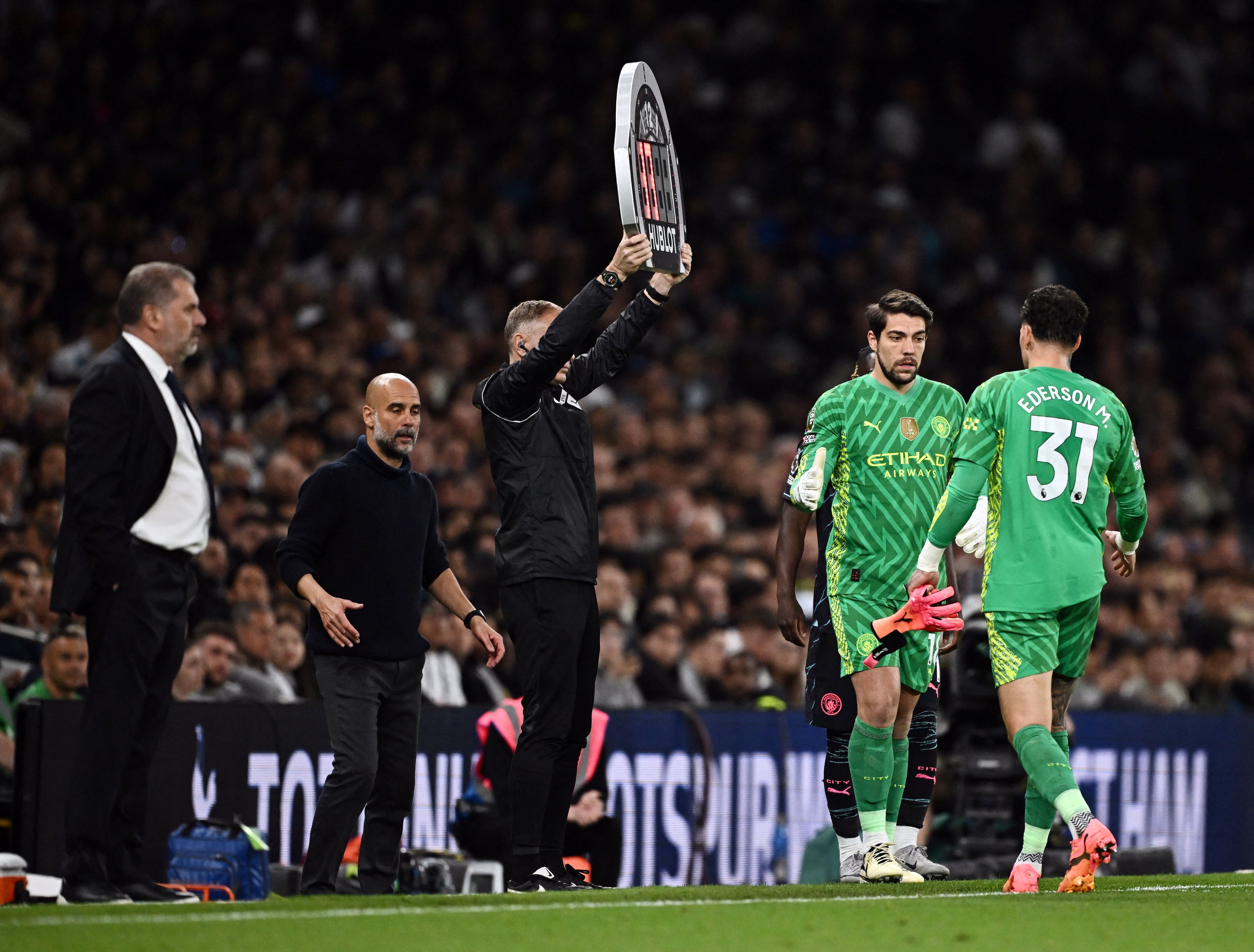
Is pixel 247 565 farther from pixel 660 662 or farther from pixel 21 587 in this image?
pixel 660 662

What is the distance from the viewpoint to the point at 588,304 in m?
7.00

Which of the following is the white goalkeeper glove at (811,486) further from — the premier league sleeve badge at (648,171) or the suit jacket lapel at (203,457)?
the suit jacket lapel at (203,457)

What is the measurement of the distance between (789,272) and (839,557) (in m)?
11.9

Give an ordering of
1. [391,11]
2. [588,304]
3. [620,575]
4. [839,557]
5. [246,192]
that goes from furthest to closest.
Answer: [391,11]
[246,192]
[620,575]
[839,557]
[588,304]

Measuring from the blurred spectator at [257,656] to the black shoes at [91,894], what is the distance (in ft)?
12.8

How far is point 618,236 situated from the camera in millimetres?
18500

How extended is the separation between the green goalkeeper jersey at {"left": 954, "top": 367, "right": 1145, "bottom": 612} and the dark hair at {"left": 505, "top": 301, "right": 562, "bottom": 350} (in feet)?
5.56

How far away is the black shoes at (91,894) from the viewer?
6426mm

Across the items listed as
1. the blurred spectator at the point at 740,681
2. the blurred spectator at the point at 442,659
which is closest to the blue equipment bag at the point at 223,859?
the blurred spectator at the point at 442,659

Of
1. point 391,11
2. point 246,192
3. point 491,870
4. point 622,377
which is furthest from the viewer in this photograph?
point 391,11

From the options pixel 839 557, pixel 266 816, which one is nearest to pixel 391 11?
pixel 266 816

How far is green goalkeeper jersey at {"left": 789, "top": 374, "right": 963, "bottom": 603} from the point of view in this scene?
7531mm

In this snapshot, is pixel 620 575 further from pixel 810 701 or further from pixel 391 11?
pixel 391 11

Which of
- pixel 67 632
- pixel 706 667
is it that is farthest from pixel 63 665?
pixel 706 667
